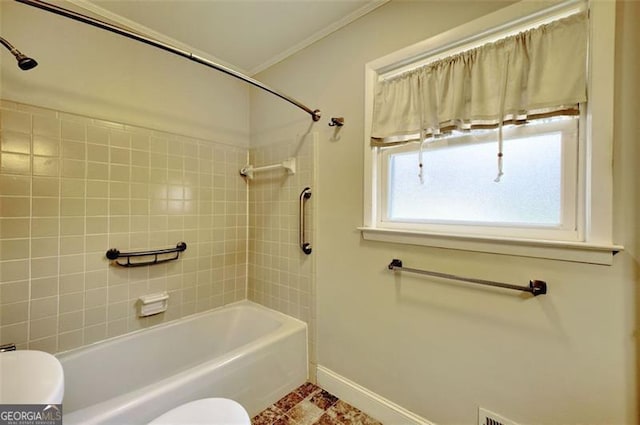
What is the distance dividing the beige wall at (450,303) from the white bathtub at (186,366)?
338mm

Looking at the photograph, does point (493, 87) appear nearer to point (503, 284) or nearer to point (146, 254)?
point (503, 284)

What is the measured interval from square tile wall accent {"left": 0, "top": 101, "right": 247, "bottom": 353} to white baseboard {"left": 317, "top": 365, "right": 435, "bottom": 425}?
1098 mm

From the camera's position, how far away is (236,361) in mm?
1506

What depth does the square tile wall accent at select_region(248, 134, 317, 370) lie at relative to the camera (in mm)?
1951

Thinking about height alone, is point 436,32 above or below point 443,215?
above

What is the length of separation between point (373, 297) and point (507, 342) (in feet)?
2.20

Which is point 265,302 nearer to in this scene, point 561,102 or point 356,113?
point 356,113

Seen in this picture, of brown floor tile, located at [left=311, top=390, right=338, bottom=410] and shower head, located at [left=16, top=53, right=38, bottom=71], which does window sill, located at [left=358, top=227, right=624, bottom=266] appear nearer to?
brown floor tile, located at [left=311, top=390, right=338, bottom=410]

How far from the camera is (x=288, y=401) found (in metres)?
1.73

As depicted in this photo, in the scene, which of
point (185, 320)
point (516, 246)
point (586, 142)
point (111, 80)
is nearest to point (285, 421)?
point (185, 320)

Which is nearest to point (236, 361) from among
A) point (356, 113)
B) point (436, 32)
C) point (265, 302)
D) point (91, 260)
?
point (265, 302)

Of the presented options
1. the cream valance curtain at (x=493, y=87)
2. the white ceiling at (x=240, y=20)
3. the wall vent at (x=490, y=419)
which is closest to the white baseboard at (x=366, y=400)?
the wall vent at (x=490, y=419)

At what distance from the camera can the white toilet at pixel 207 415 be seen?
102 centimetres

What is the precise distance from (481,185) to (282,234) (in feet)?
4.63
